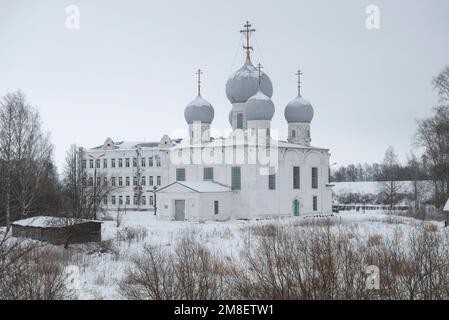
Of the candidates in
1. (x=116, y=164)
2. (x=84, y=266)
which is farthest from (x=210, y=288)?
(x=116, y=164)

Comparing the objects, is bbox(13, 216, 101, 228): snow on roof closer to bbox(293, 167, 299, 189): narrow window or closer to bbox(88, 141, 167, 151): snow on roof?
bbox(293, 167, 299, 189): narrow window

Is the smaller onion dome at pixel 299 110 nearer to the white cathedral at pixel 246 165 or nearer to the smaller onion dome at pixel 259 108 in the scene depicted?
the white cathedral at pixel 246 165

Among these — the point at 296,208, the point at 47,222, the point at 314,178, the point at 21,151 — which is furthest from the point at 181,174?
the point at 47,222

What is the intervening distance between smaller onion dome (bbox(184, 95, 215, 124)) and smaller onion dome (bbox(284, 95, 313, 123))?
16.5 feet

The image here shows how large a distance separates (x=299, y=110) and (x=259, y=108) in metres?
4.52

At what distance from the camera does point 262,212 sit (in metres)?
32.8

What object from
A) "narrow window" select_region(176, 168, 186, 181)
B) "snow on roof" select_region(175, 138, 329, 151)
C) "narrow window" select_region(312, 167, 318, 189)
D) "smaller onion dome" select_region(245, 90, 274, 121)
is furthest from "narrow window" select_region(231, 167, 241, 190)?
"narrow window" select_region(312, 167, 318, 189)

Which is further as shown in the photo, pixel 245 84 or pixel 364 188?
pixel 364 188

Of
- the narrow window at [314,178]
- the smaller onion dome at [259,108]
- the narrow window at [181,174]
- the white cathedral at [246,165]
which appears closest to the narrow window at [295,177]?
the white cathedral at [246,165]

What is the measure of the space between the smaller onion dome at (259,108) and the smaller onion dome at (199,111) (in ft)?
11.7

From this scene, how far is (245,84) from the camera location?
118ft

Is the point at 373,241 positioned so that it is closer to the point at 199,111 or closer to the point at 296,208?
the point at 296,208

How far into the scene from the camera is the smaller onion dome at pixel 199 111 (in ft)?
119
